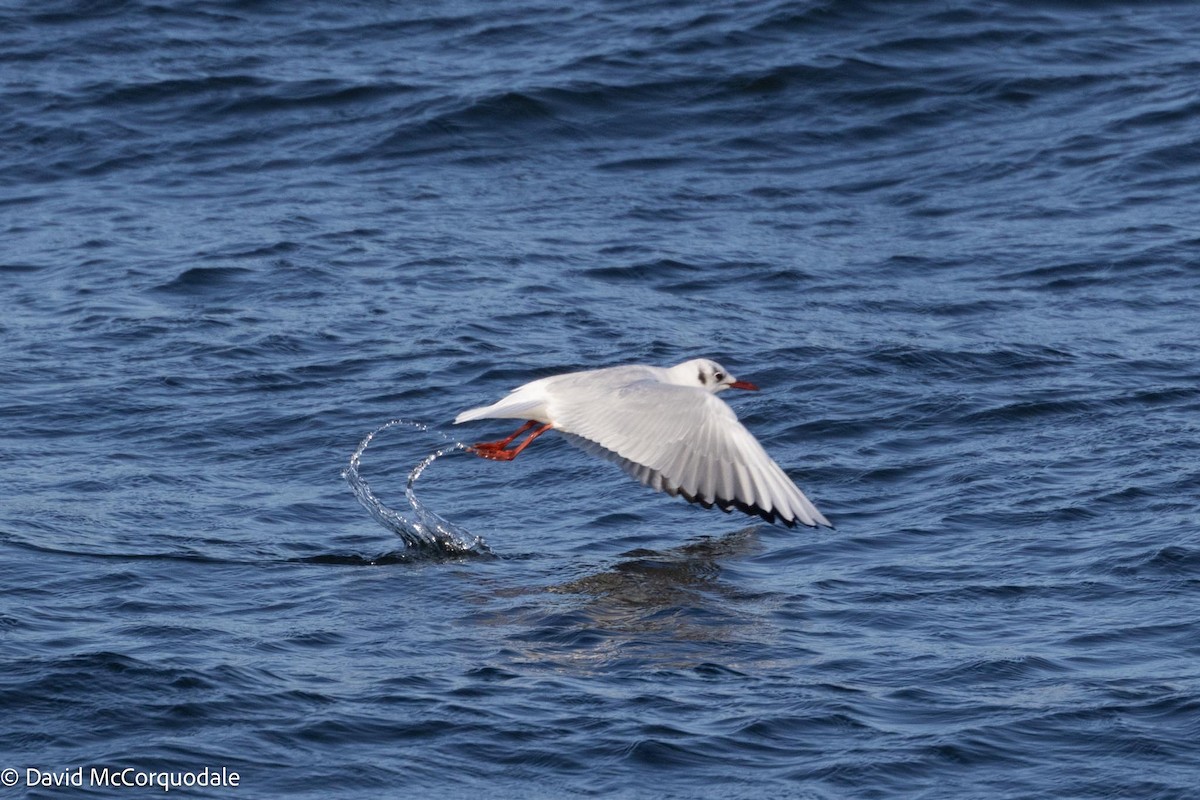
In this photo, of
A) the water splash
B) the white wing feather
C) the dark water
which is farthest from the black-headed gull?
the water splash

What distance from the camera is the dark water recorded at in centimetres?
652

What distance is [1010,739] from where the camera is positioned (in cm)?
641

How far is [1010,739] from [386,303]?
6.90 m

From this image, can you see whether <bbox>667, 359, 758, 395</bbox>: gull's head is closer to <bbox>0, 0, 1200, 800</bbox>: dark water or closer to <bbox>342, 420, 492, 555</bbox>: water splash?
<bbox>0, 0, 1200, 800</bbox>: dark water

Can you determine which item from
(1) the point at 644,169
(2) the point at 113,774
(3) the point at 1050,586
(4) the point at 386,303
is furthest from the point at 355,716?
(1) the point at 644,169

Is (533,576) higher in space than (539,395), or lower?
lower

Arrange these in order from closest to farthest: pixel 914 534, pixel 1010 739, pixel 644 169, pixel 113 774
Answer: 1. pixel 113 774
2. pixel 1010 739
3. pixel 914 534
4. pixel 644 169

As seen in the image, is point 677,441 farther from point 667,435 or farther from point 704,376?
point 704,376

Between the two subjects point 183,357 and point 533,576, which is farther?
point 183,357

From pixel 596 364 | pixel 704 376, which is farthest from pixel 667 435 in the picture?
pixel 596 364

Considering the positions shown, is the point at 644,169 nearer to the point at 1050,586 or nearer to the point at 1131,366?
the point at 1131,366

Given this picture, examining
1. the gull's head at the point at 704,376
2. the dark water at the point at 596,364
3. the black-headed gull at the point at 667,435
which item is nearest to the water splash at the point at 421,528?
the dark water at the point at 596,364

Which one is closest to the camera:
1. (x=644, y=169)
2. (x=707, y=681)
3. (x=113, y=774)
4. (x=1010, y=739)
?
(x=113, y=774)

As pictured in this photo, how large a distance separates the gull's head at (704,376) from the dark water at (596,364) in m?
0.65
